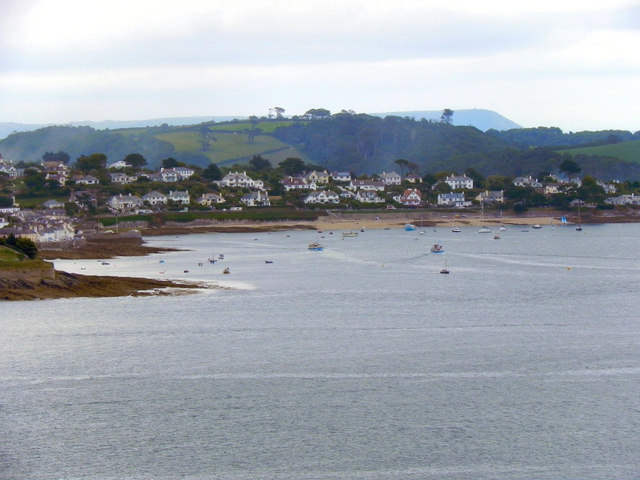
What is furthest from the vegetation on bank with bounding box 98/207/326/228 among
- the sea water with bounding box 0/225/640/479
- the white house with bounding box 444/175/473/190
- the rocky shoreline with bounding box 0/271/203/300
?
the sea water with bounding box 0/225/640/479

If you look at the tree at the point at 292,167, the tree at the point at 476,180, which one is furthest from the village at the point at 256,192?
the tree at the point at 292,167

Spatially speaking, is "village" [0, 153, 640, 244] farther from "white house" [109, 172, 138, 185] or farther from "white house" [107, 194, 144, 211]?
"white house" [107, 194, 144, 211]

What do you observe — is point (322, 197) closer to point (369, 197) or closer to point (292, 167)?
point (369, 197)

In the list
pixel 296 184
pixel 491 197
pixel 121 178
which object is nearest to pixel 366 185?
pixel 296 184

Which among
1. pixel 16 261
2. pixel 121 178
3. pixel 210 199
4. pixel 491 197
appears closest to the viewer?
pixel 16 261

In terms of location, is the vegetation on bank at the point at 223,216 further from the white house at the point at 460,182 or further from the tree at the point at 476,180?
the tree at the point at 476,180

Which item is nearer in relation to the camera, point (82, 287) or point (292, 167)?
point (82, 287)

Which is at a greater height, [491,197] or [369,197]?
[369,197]

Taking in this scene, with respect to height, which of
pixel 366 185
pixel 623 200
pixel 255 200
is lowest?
pixel 623 200

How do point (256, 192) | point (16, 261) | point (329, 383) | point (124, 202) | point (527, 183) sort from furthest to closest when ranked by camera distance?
point (527, 183) < point (256, 192) < point (124, 202) < point (16, 261) < point (329, 383)
